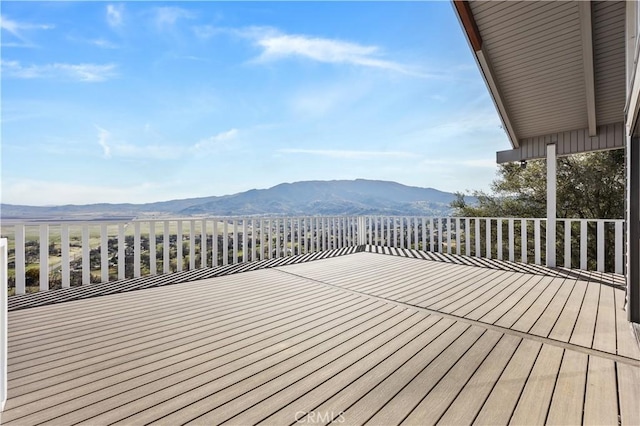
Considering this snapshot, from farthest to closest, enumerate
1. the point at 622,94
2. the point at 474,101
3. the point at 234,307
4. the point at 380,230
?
the point at 474,101
the point at 380,230
the point at 622,94
the point at 234,307

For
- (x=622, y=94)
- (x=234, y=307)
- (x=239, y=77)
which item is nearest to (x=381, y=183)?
(x=239, y=77)

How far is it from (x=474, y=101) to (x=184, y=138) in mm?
16754

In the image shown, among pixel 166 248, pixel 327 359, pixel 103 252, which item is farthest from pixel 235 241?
pixel 327 359

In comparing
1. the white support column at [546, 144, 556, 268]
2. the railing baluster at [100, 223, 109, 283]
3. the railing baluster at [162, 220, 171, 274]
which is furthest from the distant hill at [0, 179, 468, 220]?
the railing baluster at [100, 223, 109, 283]

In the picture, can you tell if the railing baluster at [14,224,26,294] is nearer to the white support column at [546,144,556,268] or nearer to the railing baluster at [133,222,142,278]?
the railing baluster at [133,222,142,278]

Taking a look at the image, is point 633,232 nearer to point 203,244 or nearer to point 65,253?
point 203,244

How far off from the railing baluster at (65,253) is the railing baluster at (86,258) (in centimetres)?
15

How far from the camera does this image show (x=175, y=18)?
349 inches

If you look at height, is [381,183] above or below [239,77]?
below

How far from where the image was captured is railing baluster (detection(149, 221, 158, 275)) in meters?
4.51

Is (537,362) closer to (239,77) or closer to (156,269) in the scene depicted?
(156,269)
